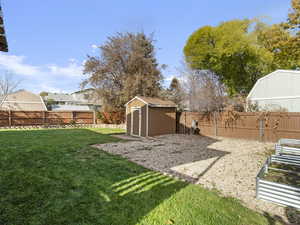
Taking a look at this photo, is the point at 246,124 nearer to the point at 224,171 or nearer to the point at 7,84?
the point at 224,171

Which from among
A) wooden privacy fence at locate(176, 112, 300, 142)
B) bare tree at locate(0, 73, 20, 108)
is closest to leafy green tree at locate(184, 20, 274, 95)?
wooden privacy fence at locate(176, 112, 300, 142)

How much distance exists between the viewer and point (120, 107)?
16.0 metres

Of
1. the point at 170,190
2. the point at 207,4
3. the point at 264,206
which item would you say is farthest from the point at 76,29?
the point at 264,206

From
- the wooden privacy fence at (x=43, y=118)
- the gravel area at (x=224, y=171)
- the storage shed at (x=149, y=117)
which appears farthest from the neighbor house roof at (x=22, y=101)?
the gravel area at (x=224, y=171)

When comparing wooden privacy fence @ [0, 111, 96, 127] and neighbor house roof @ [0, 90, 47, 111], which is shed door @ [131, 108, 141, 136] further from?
neighbor house roof @ [0, 90, 47, 111]

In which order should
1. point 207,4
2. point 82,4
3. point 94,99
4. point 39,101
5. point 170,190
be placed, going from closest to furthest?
point 170,190, point 82,4, point 207,4, point 94,99, point 39,101

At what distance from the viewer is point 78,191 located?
2777 mm

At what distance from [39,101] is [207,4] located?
24.2m

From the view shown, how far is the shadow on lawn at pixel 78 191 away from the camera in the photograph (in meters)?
2.10

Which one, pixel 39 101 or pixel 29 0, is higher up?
pixel 29 0

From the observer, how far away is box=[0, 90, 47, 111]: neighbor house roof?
70.3ft

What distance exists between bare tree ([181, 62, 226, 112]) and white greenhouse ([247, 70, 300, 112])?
253 cm

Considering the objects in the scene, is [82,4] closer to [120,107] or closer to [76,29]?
[76,29]

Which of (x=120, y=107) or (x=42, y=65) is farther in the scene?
(x=42, y=65)
